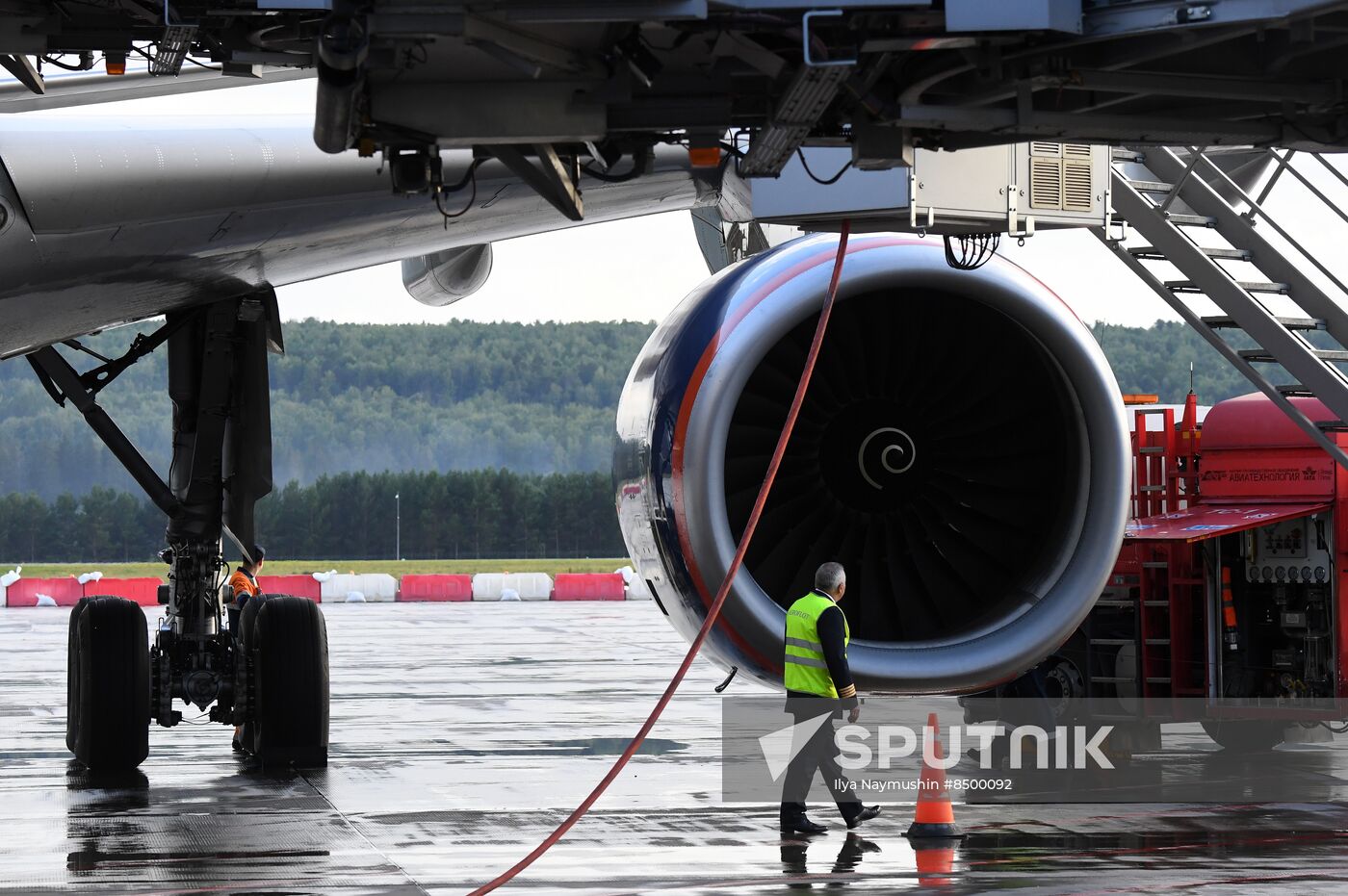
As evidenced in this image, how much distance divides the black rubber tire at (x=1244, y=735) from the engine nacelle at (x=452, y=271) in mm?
5144

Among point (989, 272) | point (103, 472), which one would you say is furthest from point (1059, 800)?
point (103, 472)

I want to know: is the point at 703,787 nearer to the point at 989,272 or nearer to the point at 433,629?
the point at 989,272

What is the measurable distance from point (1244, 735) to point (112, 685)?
6.63 metres

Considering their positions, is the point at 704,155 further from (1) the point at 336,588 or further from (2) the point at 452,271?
(1) the point at 336,588

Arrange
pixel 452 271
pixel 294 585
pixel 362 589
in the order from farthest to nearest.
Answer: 1. pixel 362 589
2. pixel 294 585
3. pixel 452 271

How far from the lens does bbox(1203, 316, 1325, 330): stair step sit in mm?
8961

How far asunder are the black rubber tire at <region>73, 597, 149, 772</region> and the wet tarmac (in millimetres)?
184

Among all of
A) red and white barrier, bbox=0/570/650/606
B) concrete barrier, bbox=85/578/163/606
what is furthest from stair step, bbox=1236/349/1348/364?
red and white barrier, bbox=0/570/650/606

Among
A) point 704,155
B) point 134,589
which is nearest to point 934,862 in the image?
point 704,155

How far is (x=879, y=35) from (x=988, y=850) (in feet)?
13.1

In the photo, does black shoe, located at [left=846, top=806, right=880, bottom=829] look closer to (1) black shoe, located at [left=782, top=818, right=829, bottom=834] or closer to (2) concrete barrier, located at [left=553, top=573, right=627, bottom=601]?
(1) black shoe, located at [left=782, top=818, right=829, bottom=834]

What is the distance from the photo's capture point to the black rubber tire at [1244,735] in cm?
1071

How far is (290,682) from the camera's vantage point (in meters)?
9.33

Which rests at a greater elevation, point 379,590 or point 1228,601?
point 1228,601
